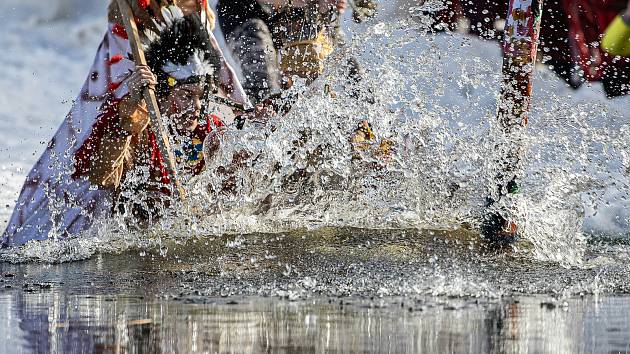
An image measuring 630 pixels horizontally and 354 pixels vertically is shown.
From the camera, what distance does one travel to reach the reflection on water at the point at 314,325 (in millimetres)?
1116

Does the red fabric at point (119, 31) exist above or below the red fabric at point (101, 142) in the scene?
above

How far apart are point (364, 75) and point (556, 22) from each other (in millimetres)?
1503

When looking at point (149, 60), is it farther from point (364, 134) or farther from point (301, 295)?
point (301, 295)

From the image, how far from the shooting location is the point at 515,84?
10.5 ft

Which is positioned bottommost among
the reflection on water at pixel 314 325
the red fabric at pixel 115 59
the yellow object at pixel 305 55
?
the reflection on water at pixel 314 325

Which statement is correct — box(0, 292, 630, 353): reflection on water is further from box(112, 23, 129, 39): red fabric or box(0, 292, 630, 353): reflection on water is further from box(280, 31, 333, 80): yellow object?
box(280, 31, 333, 80): yellow object

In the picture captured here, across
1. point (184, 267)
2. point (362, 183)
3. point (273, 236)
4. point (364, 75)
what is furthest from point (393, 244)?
point (364, 75)

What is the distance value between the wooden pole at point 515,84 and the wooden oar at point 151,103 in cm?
136

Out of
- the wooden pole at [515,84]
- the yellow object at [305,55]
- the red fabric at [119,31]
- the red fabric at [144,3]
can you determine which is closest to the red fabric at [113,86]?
the red fabric at [119,31]

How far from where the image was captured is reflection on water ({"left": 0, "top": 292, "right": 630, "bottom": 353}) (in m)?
1.12

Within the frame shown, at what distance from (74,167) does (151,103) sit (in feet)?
2.13

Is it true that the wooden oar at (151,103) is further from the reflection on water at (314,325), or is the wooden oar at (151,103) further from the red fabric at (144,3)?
the reflection on water at (314,325)

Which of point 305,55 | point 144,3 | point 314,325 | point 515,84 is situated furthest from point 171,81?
point 314,325

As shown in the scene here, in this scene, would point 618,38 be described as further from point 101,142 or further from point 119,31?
point 101,142
